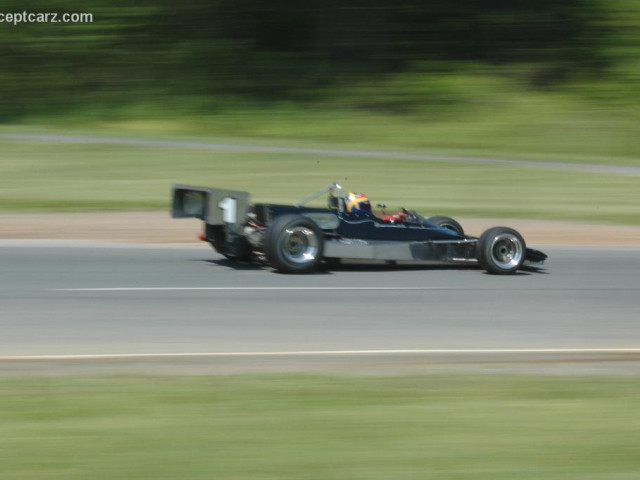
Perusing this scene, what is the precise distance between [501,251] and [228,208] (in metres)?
3.06

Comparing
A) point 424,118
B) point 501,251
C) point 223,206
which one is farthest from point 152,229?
point 424,118

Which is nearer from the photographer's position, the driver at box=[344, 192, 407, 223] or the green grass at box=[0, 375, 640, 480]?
the green grass at box=[0, 375, 640, 480]

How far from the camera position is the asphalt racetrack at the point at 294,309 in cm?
788

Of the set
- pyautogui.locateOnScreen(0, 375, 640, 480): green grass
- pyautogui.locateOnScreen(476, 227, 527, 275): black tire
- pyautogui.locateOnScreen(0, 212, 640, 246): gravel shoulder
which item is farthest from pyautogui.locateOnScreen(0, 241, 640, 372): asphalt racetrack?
pyautogui.locateOnScreen(0, 212, 640, 246): gravel shoulder

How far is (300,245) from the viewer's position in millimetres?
11234

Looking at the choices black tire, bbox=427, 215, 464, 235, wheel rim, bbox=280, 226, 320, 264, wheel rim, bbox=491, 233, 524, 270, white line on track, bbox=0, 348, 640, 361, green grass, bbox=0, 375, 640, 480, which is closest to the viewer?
green grass, bbox=0, 375, 640, 480

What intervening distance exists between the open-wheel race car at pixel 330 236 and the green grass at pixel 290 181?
651 centimetres

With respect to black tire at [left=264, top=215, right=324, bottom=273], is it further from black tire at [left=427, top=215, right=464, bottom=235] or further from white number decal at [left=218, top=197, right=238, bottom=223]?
black tire at [left=427, top=215, right=464, bottom=235]

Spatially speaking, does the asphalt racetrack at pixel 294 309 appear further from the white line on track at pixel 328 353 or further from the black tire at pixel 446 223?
the black tire at pixel 446 223

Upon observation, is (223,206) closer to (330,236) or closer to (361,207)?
(330,236)

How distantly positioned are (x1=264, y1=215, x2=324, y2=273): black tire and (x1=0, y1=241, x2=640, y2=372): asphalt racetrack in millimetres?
159

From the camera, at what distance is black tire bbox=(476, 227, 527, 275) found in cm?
1166

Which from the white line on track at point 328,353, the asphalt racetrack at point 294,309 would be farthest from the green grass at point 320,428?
the asphalt racetrack at point 294,309

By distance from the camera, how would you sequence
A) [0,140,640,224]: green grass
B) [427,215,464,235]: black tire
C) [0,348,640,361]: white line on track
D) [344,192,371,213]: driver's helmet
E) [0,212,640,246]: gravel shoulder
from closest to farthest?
1. [0,348,640,361]: white line on track
2. [344,192,371,213]: driver's helmet
3. [427,215,464,235]: black tire
4. [0,212,640,246]: gravel shoulder
5. [0,140,640,224]: green grass
